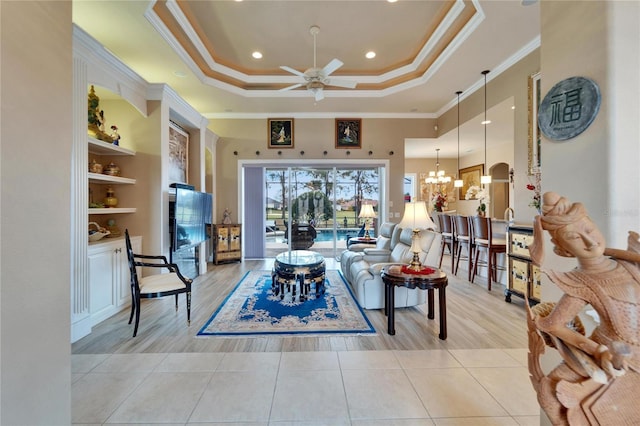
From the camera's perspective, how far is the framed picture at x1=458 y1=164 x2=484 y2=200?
8.54m

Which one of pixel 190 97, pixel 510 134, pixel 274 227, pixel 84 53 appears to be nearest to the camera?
pixel 84 53

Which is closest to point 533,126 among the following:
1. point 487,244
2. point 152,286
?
point 487,244

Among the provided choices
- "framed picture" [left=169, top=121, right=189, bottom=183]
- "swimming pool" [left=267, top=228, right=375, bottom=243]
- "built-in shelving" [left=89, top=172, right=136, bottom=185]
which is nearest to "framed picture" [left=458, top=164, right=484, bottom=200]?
"swimming pool" [left=267, top=228, right=375, bottom=243]

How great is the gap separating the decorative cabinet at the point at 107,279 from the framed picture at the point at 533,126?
5520mm

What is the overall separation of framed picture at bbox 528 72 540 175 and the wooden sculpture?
371 centimetres

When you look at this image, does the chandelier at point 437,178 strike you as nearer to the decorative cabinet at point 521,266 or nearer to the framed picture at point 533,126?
the framed picture at point 533,126

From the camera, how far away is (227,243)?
6.09 metres

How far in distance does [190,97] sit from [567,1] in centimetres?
566

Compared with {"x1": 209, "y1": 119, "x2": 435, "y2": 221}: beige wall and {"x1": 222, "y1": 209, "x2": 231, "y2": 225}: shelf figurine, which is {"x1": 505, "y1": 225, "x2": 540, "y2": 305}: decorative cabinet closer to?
{"x1": 209, "y1": 119, "x2": 435, "y2": 221}: beige wall

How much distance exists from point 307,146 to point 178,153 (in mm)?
2826

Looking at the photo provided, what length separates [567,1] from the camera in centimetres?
130

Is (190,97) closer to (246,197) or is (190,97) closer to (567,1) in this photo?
(246,197)

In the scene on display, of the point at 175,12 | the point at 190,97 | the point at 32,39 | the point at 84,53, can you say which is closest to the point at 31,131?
the point at 32,39

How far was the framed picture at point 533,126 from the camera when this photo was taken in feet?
12.1
